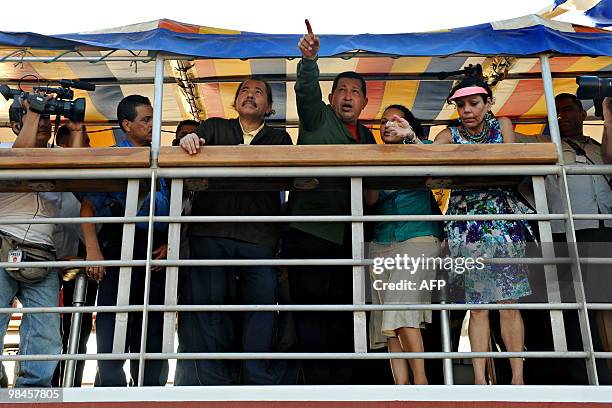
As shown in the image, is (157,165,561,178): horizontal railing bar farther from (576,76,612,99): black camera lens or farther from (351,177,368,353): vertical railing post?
(576,76,612,99): black camera lens

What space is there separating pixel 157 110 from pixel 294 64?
159 centimetres

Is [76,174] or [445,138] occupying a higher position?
[445,138]

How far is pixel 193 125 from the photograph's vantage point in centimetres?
480

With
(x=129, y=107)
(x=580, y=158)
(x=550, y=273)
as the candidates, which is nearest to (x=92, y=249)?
(x=129, y=107)

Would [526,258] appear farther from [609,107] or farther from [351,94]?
[351,94]

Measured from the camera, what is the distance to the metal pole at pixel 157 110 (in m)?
3.48

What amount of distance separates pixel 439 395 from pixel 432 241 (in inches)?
37.6

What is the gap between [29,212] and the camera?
3.88m

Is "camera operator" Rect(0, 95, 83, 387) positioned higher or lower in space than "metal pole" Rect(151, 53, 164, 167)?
lower

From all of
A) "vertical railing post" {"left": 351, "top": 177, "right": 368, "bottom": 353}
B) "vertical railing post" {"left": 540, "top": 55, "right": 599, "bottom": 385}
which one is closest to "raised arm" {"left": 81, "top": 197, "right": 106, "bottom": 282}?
"vertical railing post" {"left": 351, "top": 177, "right": 368, "bottom": 353}

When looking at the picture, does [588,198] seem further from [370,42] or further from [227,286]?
[227,286]

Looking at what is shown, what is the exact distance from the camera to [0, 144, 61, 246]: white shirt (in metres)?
3.77

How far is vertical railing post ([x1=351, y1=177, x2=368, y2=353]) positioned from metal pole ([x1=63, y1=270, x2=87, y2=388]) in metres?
1.47

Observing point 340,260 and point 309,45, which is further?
point 309,45
